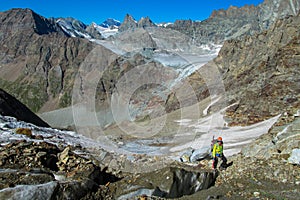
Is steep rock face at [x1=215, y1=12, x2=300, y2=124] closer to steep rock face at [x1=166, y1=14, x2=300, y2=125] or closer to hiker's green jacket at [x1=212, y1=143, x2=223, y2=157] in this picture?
steep rock face at [x1=166, y1=14, x2=300, y2=125]

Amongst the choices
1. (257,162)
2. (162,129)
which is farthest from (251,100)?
(257,162)

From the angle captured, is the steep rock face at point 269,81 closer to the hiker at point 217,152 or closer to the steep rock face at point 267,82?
the steep rock face at point 267,82

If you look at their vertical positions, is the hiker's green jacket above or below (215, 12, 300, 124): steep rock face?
below

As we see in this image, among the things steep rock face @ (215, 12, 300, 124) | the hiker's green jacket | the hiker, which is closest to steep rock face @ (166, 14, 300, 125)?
steep rock face @ (215, 12, 300, 124)

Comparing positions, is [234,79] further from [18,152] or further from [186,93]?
[18,152]

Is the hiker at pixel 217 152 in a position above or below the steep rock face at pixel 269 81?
below

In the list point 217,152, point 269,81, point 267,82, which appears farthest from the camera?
point 267,82

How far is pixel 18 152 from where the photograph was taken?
55.2 ft

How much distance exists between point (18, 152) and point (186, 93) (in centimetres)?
9398

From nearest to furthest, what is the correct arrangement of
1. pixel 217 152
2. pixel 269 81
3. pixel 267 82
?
1. pixel 217 152
2. pixel 269 81
3. pixel 267 82

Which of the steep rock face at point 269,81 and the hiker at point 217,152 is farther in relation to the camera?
the steep rock face at point 269,81

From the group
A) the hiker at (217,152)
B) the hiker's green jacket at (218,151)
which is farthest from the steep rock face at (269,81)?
the hiker's green jacket at (218,151)

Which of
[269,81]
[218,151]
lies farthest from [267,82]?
[218,151]

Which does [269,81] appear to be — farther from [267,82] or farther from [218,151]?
[218,151]
